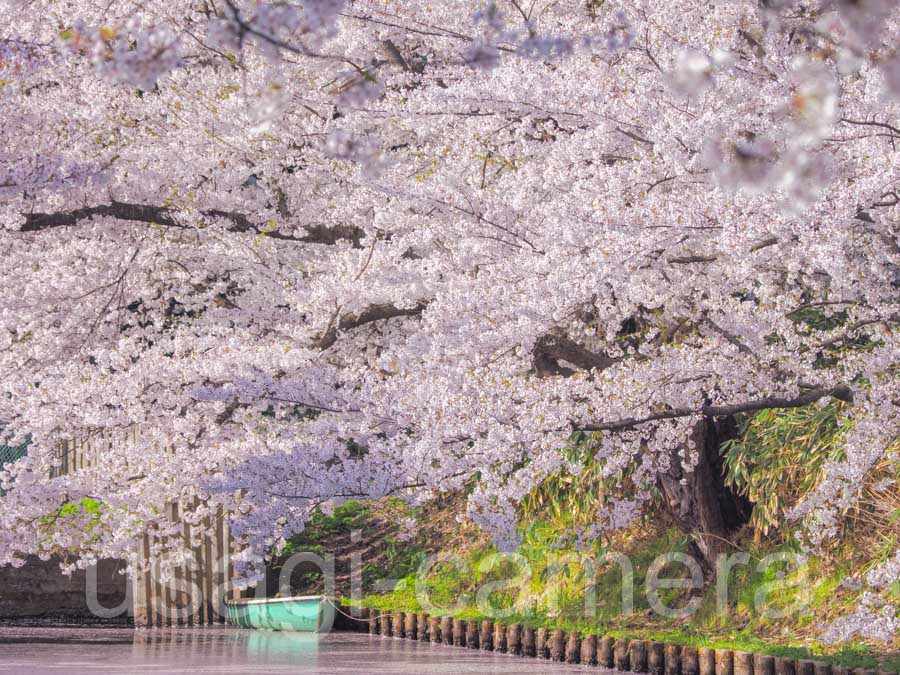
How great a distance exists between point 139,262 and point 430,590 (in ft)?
15.2

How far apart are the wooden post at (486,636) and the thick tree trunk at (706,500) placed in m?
1.73

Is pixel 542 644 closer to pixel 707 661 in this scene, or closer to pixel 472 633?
pixel 472 633

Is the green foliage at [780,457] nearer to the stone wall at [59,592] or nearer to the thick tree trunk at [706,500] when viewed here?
the thick tree trunk at [706,500]

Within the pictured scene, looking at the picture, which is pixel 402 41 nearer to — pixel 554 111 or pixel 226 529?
pixel 554 111

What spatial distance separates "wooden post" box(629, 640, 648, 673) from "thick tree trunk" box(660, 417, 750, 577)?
1.39 meters

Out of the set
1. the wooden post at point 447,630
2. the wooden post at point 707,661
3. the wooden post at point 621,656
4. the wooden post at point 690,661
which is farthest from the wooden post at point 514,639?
the wooden post at point 707,661

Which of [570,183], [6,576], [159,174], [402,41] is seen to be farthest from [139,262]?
[6,576]

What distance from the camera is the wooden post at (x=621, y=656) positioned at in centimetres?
820

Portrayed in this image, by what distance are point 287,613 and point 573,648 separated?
14.5 feet

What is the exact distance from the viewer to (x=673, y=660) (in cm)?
776

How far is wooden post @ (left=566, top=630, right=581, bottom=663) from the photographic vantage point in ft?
29.1

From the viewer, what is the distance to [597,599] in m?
9.96

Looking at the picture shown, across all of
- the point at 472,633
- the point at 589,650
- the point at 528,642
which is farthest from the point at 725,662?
the point at 472,633

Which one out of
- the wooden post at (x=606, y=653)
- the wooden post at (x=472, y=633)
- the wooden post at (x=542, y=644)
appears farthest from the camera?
the wooden post at (x=472, y=633)
